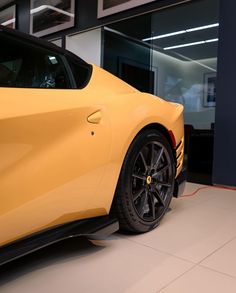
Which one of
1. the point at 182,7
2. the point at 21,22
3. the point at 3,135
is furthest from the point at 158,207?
the point at 21,22

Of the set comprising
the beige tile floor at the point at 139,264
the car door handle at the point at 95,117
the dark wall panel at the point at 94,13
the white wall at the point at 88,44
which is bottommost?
the beige tile floor at the point at 139,264

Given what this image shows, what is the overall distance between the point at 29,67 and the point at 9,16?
5.88 m

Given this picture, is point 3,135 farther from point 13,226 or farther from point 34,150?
point 13,226

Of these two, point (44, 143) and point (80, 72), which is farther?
point (80, 72)

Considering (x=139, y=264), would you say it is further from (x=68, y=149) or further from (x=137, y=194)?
(x=68, y=149)

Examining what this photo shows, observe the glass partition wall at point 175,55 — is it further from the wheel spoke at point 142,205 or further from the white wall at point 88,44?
the wheel spoke at point 142,205

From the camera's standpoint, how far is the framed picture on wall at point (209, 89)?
388 centimetres

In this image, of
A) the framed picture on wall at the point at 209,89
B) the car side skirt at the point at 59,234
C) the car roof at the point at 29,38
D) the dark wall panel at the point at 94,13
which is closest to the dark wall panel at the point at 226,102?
the framed picture on wall at the point at 209,89

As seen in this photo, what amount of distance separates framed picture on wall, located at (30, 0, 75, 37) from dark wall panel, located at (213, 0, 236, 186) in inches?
106

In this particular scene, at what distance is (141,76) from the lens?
179 inches

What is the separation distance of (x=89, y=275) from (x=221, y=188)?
2091 millimetres

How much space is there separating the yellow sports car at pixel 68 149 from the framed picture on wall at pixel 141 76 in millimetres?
2696

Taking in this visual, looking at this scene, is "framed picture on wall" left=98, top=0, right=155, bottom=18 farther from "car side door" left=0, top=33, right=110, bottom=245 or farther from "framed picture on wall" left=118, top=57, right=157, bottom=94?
"car side door" left=0, top=33, right=110, bottom=245

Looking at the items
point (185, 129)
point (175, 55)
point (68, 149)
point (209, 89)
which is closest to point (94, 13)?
point (175, 55)
